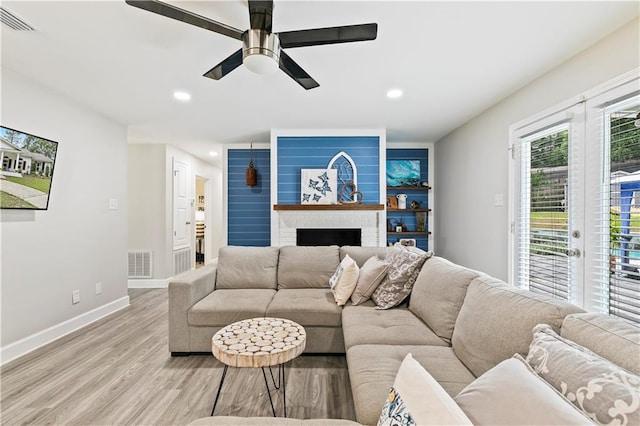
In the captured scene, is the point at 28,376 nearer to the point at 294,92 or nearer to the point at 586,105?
the point at 294,92

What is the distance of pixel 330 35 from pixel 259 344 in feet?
5.79

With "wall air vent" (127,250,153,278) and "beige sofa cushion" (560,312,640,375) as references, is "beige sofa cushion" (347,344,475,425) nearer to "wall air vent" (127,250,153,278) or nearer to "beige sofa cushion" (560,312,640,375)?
"beige sofa cushion" (560,312,640,375)

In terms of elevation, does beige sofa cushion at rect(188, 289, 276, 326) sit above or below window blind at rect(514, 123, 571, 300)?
below

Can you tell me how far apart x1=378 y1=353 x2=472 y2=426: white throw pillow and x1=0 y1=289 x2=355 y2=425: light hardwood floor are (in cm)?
109

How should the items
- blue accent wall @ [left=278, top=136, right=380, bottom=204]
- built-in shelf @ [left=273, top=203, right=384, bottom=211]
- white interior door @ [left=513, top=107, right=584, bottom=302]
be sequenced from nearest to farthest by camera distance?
white interior door @ [left=513, top=107, right=584, bottom=302], built-in shelf @ [left=273, top=203, right=384, bottom=211], blue accent wall @ [left=278, top=136, right=380, bottom=204]

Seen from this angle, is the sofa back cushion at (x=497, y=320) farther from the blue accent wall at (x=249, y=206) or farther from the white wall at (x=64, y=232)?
the blue accent wall at (x=249, y=206)

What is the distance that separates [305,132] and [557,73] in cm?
299

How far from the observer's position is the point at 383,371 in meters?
1.40

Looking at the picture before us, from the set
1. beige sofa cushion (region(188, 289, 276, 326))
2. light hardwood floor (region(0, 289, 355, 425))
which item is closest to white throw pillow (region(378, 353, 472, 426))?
light hardwood floor (region(0, 289, 355, 425))

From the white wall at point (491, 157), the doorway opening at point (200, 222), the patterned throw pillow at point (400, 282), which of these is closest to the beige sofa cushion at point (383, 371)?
the patterned throw pillow at point (400, 282)

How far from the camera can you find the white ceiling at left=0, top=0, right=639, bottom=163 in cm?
184

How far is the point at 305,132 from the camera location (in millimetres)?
4527

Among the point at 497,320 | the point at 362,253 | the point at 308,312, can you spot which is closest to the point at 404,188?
the point at 362,253

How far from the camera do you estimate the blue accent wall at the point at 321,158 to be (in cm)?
454
